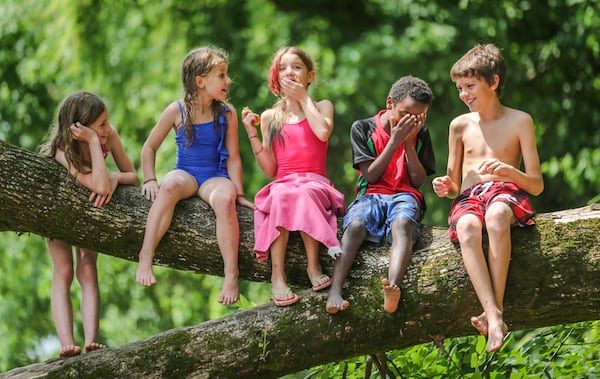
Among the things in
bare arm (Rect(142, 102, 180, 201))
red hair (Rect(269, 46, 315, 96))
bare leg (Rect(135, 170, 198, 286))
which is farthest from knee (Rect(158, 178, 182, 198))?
red hair (Rect(269, 46, 315, 96))

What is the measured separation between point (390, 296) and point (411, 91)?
3.52 feet

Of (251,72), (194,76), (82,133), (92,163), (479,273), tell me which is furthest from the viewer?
(251,72)

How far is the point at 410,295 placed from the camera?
4.66 meters

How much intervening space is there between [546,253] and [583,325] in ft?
4.00

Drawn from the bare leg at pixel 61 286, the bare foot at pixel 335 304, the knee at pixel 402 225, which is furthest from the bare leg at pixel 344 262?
the bare leg at pixel 61 286

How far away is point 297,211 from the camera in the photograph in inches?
192

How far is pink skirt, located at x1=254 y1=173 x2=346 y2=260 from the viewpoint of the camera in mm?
4836

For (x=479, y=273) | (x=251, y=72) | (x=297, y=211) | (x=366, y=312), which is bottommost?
(x=366, y=312)

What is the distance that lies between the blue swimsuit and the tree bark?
787 millimetres

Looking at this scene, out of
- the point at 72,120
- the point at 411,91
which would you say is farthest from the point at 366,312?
the point at 72,120

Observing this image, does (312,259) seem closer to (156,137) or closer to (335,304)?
(335,304)

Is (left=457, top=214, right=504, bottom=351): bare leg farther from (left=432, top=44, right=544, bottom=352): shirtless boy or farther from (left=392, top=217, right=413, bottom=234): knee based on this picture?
(left=392, top=217, right=413, bottom=234): knee

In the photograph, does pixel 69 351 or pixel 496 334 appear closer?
pixel 496 334

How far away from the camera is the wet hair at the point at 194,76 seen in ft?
17.9
